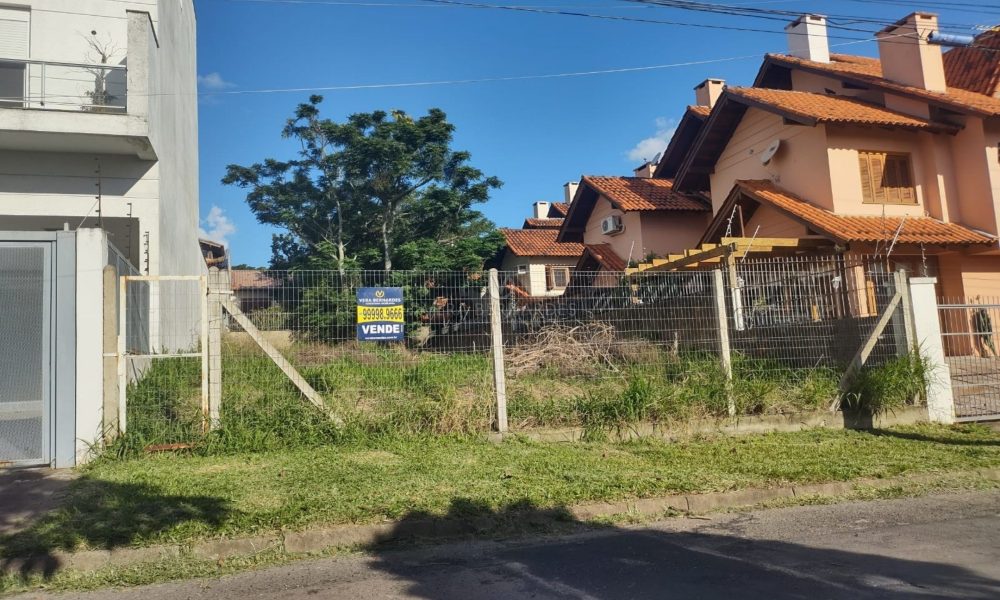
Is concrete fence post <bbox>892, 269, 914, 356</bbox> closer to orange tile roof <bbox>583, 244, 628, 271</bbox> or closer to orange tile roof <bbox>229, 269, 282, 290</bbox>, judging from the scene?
orange tile roof <bbox>229, 269, 282, 290</bbox>

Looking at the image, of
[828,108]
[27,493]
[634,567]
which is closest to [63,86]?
[27,493]

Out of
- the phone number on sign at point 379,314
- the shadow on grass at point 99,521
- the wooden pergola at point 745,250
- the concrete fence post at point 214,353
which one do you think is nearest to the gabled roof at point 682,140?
the wooden pergola at point 745,250

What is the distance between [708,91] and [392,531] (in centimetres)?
2025

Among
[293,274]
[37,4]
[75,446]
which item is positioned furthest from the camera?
[37,4]

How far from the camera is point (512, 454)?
6.81 metres

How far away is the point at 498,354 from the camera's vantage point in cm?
762

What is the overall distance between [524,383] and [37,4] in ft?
38.3

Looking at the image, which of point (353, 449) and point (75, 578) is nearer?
point (75, 578)

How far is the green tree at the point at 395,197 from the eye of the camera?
25.8 m

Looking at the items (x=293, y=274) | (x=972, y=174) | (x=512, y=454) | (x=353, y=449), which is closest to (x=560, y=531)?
(x=512, y=454)

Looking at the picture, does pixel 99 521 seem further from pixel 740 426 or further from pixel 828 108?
pixel 828 108

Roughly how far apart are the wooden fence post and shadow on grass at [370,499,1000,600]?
10.4 ft

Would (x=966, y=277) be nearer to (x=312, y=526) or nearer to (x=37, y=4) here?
(x=312, y=526)

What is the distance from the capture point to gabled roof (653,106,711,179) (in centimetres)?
1955
